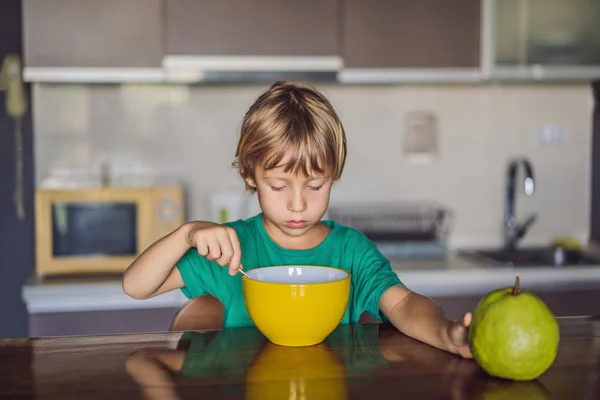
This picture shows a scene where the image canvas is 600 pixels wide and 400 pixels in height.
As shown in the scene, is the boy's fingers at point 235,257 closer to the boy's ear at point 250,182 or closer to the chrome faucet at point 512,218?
the boy's ear at point 250,182

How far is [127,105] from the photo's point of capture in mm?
2795

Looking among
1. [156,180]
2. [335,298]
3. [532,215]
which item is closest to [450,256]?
[532,215]

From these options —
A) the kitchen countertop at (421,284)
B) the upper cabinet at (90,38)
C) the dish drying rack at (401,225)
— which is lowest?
the kitchen countertop at (421,284)

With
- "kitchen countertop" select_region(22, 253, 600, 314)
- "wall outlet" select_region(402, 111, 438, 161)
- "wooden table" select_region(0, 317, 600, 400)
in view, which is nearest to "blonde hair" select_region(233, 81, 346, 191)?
"wooden table" select_region(0, 317, 600, 400)

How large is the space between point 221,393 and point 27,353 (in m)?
0.32

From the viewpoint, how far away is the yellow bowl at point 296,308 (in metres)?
0.92

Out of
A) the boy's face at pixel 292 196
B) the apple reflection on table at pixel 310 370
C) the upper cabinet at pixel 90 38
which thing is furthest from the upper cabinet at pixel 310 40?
the apple reflection on table at pixel 310 370

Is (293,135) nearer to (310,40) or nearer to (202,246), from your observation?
(202,246)

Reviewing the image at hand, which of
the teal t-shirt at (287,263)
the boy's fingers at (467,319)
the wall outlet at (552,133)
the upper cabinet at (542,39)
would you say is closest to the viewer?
the boy's fingers at (467,319)

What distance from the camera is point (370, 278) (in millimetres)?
1269

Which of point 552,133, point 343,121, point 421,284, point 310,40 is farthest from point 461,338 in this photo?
point 552,133

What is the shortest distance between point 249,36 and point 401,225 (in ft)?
2.99

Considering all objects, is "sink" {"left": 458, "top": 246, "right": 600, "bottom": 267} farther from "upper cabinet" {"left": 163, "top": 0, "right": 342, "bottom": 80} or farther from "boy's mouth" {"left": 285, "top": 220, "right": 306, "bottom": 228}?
"boy's mouth" {"left": 285, "top": 220, "right": 306, "bottom": 228}

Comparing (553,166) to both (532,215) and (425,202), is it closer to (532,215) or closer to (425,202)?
(532,215)
